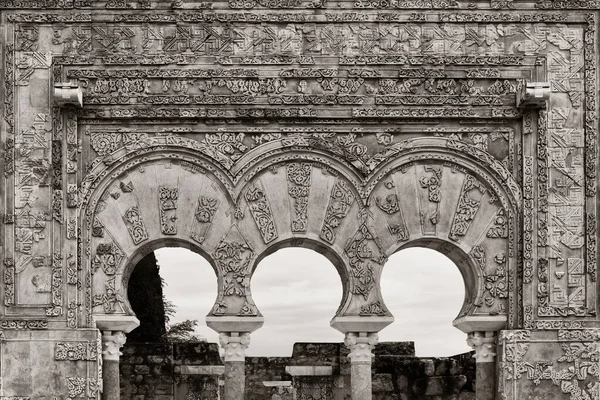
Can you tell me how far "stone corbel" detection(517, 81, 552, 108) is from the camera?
16500mm

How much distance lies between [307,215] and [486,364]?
3260 millimetres

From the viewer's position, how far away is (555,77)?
1709cm

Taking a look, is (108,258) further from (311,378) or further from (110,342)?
(311,378)

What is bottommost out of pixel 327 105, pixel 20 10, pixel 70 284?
pixel 70 284

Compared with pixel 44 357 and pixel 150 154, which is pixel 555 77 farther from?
pixel 44 357

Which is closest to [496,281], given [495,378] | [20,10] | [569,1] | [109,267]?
[495,378]

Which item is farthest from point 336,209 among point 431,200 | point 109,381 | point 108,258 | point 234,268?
point 109,381

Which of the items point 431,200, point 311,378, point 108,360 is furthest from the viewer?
point 311,378

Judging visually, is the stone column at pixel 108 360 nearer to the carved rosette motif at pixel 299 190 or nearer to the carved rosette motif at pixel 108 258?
the carved rosette motif at pixel 108 258

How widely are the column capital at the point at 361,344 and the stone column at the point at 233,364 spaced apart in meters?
1.42

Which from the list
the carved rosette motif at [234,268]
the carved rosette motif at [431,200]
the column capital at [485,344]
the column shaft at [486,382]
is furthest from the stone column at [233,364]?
the column shaft at [486,382]

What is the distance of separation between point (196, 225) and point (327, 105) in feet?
8.04

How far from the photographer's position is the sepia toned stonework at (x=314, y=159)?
16641 mm

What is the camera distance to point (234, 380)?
16609 millimetres
